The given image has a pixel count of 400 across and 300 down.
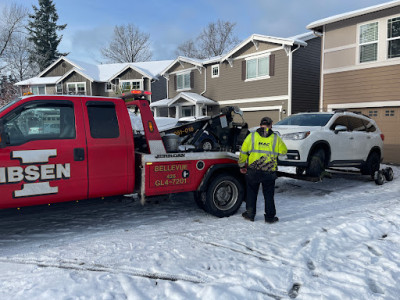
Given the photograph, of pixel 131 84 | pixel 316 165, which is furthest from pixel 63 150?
pixel 131 84

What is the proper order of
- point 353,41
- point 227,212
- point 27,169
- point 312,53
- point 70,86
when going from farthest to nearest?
1. point 70,86
2. point 312,53
3. point 353,41
4. point 227,212
5. point 27,169

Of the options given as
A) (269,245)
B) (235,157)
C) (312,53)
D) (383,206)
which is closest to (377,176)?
(383,206)

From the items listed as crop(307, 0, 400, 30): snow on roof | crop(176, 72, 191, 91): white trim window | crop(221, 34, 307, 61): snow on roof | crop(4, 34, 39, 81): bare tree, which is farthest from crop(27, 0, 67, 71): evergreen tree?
crop(307, 0, 400, 30): snow on roof

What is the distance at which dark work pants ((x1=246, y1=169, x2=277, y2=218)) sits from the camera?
542 cm

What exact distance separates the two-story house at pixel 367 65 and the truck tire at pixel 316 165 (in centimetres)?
652

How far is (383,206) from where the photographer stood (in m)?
6.61

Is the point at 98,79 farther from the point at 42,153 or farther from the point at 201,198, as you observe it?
the point at 42,153

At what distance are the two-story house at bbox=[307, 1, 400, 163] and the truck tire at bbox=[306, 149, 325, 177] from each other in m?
6.52

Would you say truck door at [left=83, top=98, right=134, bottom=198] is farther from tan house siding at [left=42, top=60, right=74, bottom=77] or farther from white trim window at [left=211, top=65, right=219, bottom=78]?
tan house siding at [left=42, top=60, right=74, bottom=77]

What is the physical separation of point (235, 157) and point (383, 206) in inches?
133

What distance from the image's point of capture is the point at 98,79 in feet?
114

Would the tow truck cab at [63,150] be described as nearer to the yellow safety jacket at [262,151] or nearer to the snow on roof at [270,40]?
the yellow safety jacket at [262,151]

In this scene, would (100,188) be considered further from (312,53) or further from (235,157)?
(312,53)

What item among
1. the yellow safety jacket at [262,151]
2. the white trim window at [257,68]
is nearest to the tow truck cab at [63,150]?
the yellow safety jacket at [262,151]
